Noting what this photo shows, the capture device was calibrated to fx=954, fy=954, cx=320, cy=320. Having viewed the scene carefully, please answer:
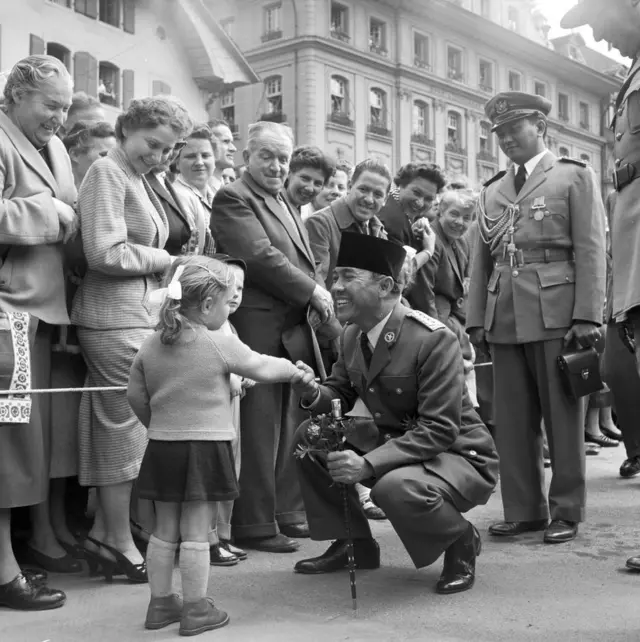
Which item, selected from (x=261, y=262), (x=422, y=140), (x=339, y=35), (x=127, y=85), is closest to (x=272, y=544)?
(x=261, y=262)

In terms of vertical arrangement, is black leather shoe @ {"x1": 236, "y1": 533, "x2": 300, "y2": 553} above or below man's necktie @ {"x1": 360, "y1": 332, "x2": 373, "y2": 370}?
below

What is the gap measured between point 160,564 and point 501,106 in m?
3.04

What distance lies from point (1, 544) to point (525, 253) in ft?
9.62

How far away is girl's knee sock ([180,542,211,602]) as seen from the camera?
3340 mm

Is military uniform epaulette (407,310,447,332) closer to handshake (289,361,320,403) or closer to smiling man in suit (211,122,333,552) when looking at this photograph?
handshake (289,361,320,403)

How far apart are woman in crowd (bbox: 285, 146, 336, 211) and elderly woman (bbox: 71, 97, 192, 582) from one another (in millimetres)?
1490

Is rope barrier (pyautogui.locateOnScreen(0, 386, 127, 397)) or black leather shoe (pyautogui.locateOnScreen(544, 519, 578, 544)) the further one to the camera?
black leather shoe (pyautogui.locateOnScreen(544, 519, 578, 544))

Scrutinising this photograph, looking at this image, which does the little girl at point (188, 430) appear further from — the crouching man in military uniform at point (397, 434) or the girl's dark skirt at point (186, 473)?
the crouching man in military uniform at point (397, 434)

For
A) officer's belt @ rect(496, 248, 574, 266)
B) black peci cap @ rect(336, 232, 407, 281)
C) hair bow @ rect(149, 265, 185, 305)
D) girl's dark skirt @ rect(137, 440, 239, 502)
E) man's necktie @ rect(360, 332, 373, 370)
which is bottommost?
girl's dark skirt @ rect(137, 440, 239, 502)

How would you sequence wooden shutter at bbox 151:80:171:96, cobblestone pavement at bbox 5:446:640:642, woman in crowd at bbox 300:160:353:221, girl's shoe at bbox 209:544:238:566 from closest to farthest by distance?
cobblestone pavement at bbox 5:446:640:642 < girl's shoe at bbox 209:544:238:566 < woman in crowd at bbox 300:160:353:221 < wooden shutter at bbox 151:80:171:96

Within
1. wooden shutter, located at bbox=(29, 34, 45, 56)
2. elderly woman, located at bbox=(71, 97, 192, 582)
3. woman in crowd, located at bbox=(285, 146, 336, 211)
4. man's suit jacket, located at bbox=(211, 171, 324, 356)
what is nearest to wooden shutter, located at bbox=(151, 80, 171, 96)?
wooden shutter, located at bbox=(29, 34, 45, 56)

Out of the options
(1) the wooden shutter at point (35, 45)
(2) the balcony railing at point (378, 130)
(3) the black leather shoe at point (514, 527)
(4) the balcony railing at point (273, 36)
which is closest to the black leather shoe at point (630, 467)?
(3) the black leather shoe at point (514, 527)

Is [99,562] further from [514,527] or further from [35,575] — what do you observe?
[514,527]

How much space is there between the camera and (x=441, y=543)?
376 centimetres
